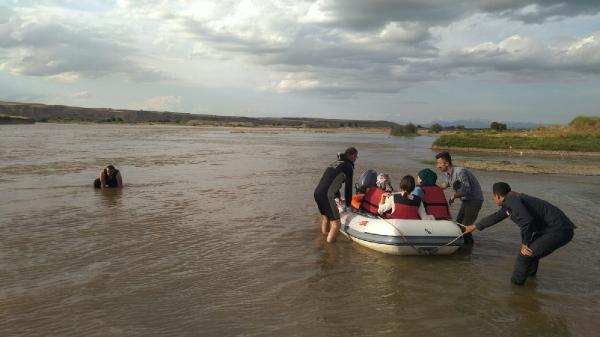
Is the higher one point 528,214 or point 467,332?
point 528,214

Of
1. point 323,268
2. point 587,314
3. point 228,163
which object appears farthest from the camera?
point 228,163

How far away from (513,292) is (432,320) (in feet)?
6.24

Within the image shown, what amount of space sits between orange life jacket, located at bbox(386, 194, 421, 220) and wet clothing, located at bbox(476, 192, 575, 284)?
2.03 metres

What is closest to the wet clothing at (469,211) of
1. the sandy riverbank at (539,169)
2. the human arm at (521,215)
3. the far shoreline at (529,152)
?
the human arm at (521,215)

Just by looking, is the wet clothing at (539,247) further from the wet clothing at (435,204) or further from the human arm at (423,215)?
the wet clothing at (435,204)

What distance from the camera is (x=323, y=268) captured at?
833 cm

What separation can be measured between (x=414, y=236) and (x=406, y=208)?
0.60 meters

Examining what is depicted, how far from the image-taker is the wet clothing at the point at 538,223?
6820 millimetres

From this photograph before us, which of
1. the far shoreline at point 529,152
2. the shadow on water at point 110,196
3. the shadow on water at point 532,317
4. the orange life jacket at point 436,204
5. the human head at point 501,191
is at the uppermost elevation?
the human head at point 501,191

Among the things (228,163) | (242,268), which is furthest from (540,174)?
(242,268)

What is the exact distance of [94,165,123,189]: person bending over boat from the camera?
15.8 metres

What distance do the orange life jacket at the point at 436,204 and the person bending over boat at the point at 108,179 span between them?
10.9 meters

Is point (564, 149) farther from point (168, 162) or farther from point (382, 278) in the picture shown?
point (382, 278)

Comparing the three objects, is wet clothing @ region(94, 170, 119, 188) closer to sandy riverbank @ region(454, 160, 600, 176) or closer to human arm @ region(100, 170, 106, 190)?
human arm @ region(100, 170, 106, 190)
